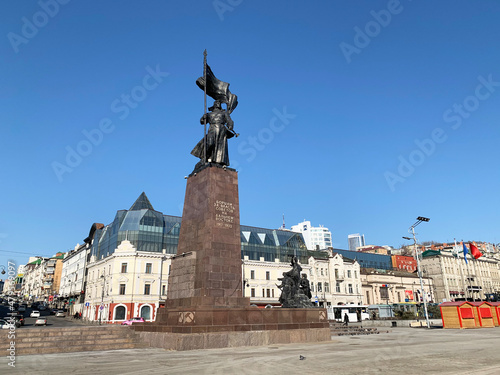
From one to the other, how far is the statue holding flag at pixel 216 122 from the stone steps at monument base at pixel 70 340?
9226mm

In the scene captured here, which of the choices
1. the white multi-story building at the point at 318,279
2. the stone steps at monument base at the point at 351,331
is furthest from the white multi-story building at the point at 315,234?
the stone steps at monument base at the point at 351,331

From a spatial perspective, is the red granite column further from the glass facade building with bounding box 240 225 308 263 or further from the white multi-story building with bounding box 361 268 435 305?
the white multi-story building with bounding box 361 268 435 305

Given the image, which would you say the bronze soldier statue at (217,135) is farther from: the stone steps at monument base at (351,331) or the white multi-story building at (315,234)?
the white multi-story building at (315,234)

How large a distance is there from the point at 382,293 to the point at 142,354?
6693cm

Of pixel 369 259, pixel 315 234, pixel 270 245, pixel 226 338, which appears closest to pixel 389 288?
pixel 369 259

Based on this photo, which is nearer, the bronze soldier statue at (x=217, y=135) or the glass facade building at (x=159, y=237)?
the bronze soldier statue at (x=217, y=135)

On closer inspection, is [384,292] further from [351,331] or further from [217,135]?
[217,135]

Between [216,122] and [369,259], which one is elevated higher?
[369,259]

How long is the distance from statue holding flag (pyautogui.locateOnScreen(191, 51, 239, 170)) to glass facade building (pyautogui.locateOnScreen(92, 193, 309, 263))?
36.1m

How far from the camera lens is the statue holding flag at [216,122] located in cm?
2028

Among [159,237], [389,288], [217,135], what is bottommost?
[389,288]

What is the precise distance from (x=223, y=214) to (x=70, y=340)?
8372mm

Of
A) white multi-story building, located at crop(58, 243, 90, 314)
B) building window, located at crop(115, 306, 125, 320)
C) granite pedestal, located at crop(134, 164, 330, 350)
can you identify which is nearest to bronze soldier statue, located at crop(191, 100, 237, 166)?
granite pedestal, located at crop(134, 164, 330, 350)

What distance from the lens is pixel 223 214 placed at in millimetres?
18281
